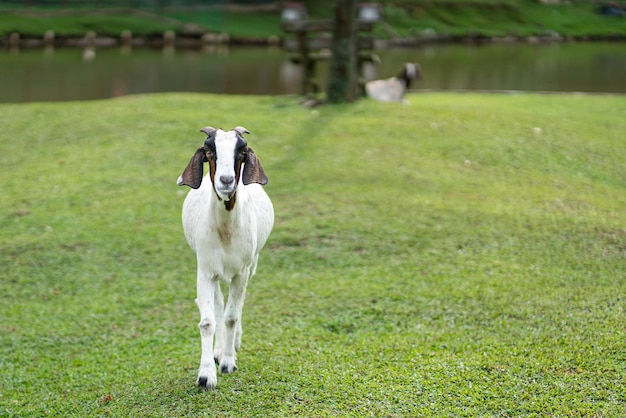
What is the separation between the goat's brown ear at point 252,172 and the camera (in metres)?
4.74

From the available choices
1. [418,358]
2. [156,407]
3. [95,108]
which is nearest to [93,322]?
[156,407]

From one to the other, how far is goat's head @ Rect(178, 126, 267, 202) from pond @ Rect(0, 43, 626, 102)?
16316 mm

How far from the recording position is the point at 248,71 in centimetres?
2878

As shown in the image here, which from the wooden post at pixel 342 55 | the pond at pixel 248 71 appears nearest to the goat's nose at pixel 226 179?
the wooden post at pixel 342 55

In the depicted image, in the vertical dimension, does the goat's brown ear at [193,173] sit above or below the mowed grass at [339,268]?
above

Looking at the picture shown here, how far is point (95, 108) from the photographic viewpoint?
1436 cm

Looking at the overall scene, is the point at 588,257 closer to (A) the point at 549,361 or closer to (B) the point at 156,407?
(A) the point at 549,361

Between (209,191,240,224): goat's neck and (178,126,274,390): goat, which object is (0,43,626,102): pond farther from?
(209,191,240,224): goat's neck

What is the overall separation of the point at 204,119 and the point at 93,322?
265 inches

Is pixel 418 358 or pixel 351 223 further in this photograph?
pixel 351 223

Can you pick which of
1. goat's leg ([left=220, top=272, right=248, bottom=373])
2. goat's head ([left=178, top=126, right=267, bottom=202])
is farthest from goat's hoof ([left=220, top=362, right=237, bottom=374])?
goat's head ([left=178, top=126, right=267, bottom=202])

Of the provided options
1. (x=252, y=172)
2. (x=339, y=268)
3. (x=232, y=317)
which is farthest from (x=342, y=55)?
(x=252, y=172)

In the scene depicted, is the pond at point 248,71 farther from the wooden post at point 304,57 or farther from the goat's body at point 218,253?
the goat's body at point 218,253

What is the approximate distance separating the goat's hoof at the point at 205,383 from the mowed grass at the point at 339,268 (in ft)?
0.15
